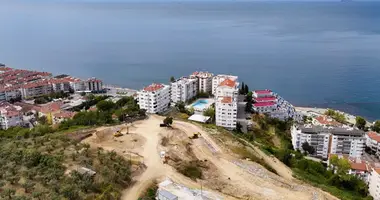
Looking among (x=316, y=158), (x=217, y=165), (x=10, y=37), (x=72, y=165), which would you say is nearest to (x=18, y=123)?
(x=72, y=165)

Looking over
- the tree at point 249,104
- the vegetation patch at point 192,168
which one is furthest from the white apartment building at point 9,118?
the tree at point 249,104

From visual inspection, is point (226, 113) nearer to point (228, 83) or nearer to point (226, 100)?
point (226, 100)

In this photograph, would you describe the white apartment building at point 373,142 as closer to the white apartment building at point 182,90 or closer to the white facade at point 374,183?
the white facade at point 374,183

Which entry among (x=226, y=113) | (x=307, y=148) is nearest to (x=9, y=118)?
(x=226, y=113)

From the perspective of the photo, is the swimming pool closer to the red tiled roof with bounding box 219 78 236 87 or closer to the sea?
the red tiled roof with bounding box 219 78 236 87

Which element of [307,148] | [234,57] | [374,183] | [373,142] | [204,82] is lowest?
[374,183]

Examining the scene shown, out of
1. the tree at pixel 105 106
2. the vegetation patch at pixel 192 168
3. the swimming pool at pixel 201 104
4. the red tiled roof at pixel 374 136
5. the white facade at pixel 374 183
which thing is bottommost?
the white facade at pixel 374 183

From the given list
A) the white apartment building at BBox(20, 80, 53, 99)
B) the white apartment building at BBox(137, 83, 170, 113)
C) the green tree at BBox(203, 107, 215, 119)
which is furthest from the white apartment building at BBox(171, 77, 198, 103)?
the white apartment building at BBox(20, 80, 53, 99)
